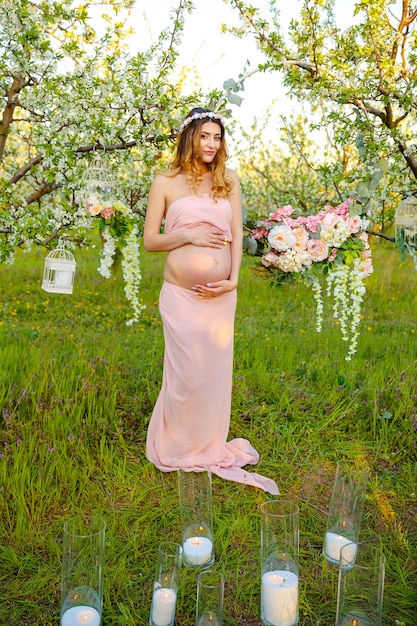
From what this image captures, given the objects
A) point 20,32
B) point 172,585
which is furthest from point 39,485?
point 20,32

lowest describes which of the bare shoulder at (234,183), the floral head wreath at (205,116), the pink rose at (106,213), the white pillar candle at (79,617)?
the white pillar candle at (79,617)

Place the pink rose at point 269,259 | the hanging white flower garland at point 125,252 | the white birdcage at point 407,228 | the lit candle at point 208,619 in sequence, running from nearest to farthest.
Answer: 1. the lit candle at point 208,619
2. the hanging white flower garland at point 125,252
3. the pink rose at point 269,259
4. the white birdcage at point 407,228

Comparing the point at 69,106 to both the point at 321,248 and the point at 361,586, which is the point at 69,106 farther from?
the point at 361,586

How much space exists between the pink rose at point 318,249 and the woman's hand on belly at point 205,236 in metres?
0.61

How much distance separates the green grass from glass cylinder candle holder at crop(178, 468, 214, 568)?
0.11 m

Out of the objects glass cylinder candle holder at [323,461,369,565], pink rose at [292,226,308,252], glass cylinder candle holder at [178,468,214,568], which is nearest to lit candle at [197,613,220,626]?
glass cylinder candle holder at [178,468,214,568]

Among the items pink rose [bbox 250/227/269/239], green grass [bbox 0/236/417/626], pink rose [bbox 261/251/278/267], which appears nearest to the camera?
green grass [bbox 0/236/417/626]

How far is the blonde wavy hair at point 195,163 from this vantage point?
3.96 metres

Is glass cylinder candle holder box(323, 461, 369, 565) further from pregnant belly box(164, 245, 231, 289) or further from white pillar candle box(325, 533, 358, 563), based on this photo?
pregnant belly box(164, 245, 231, 289)

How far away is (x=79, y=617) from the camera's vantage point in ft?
8.59

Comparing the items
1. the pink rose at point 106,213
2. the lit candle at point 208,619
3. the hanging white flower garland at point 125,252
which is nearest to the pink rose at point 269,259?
the hanging white flower garland at point 125,252

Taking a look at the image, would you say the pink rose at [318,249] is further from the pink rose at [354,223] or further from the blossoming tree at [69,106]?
the blossoming tree at [69,106]

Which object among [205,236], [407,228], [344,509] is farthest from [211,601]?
[407,228]

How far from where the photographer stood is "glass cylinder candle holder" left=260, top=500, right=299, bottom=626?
2.65 meters
